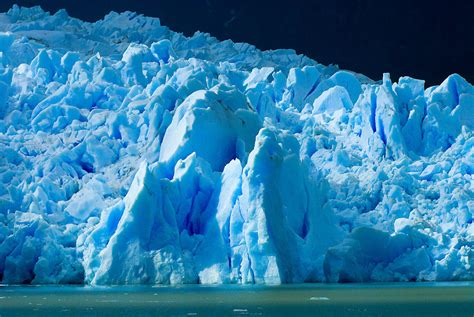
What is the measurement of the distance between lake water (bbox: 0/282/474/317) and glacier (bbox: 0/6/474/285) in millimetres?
1364

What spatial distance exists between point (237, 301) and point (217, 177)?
7923 mm

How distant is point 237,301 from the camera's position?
16344mm

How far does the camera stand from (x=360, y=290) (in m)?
20.2

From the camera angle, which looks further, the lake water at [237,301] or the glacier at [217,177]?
the glacier at [217,177]

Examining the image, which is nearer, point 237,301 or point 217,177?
point 237,301

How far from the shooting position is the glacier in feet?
72.3

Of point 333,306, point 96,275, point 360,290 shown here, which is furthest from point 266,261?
point 333,306

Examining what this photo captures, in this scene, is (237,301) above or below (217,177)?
below

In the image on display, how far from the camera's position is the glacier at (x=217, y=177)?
22.0m

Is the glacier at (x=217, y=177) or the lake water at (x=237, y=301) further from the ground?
the glacier at (x=217, y=177)

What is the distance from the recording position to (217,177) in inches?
942

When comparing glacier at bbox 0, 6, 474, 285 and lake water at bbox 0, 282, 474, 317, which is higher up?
glacier at bbox 0, 6, 474, 285

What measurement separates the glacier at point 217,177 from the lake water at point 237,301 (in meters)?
1.36

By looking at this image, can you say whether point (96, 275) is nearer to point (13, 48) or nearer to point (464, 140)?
point (464, 140)
